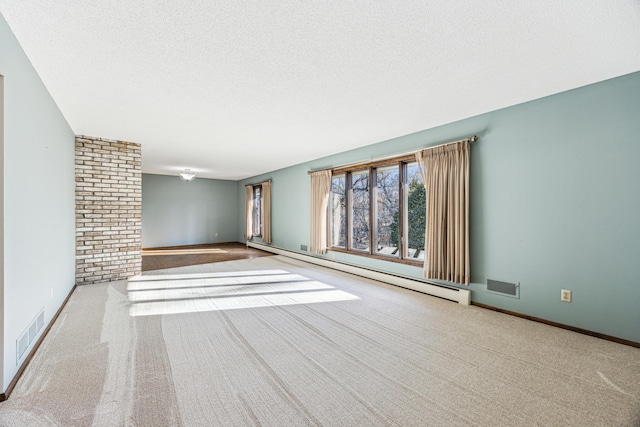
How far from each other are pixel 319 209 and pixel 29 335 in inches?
183

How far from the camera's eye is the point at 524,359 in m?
2.27

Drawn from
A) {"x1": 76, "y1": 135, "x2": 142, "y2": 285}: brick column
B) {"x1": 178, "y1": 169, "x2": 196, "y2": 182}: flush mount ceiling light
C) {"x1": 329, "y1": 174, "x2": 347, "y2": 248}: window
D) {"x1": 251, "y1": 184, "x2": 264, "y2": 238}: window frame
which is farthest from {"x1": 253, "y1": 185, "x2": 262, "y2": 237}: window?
{"x1": 76, "y1": 135, "x2": 142, "y2": 285}: brick column

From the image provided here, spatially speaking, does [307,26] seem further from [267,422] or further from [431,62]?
[267,422]

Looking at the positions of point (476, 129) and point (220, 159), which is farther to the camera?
point (220, 159)

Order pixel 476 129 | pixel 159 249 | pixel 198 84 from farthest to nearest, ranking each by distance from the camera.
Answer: pixel 159 249 < pixel 476 129 < pixel 198 84

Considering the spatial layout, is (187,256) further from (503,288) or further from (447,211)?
(503,288)

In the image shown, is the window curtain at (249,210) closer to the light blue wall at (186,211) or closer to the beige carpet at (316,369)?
the light blue wall at (186,211)

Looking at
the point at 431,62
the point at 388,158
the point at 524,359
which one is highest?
the point at 431,62

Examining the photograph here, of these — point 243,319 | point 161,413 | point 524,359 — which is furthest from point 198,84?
point 524,359

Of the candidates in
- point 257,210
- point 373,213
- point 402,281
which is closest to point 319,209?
point 373,213

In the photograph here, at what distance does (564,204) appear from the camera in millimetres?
2920

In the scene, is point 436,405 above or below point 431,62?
below

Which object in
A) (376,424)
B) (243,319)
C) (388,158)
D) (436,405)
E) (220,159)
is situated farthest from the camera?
(220,159)

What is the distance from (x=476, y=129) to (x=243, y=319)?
3.65 meters
